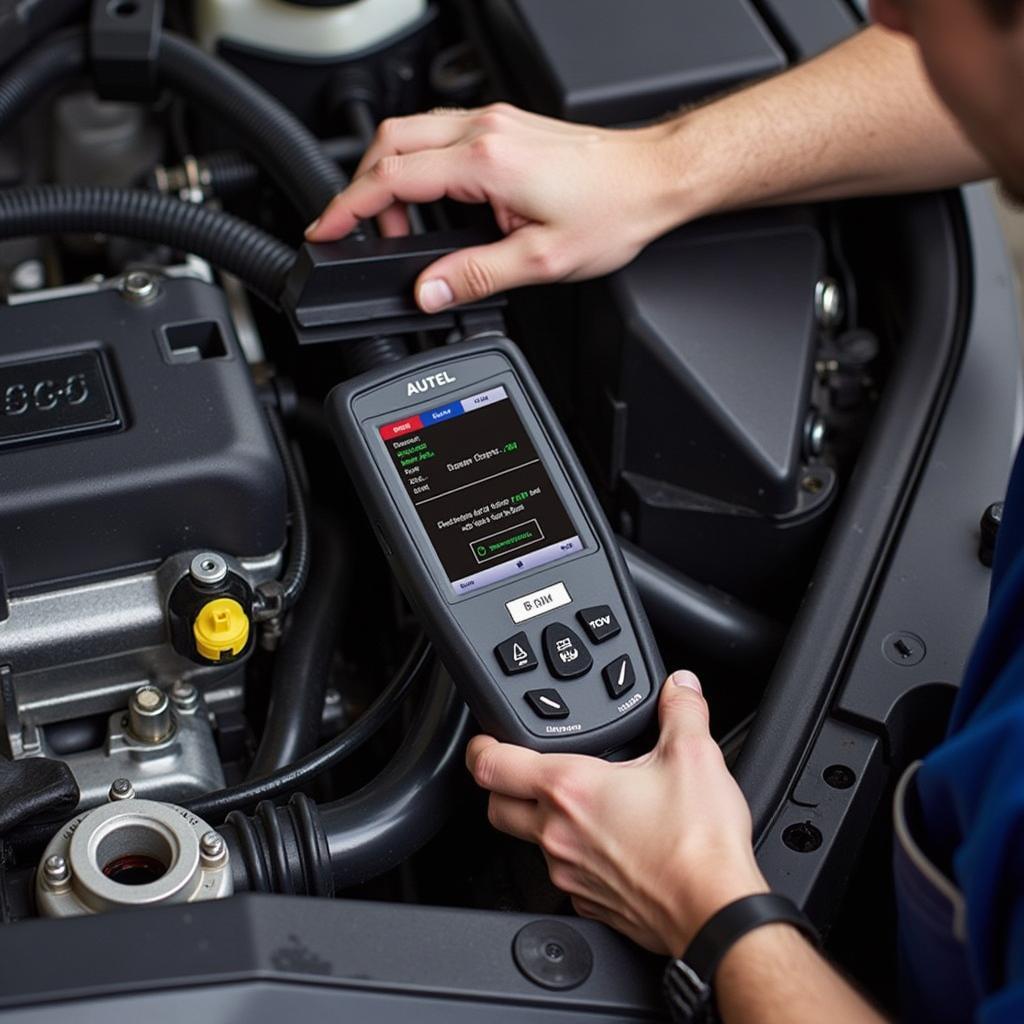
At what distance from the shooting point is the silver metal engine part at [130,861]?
0.78 m

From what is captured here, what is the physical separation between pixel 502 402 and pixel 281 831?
302 millimetres

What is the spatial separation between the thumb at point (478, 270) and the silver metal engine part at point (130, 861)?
0.40 meters

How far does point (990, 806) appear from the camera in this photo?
2.09 ft

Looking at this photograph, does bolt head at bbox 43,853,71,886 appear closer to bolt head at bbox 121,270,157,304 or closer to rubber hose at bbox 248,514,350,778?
rubber hose at bbox 248,514,350,778

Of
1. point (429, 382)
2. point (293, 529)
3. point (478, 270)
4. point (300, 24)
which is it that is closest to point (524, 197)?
point (478, 270)

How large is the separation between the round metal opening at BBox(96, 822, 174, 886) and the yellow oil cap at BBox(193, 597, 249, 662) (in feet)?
0.44

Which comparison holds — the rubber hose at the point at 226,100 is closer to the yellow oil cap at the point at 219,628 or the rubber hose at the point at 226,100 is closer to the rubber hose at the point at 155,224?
the rubber hose at the point at 155,224

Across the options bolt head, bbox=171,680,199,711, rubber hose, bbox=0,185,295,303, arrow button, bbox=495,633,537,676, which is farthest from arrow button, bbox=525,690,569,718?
rubber hose, bbox=0,185,295,303

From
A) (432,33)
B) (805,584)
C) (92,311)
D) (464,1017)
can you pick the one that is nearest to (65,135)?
(432,33)

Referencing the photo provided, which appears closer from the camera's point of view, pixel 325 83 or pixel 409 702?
pixel 409 702

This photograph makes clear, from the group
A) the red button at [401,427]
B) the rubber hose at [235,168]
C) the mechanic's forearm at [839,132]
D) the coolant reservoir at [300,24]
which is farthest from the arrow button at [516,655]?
the coolant reservoir at [300,24]

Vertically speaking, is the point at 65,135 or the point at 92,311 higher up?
the point at 92,311

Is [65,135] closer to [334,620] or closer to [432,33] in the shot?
[432,33]

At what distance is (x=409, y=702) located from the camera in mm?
1079
